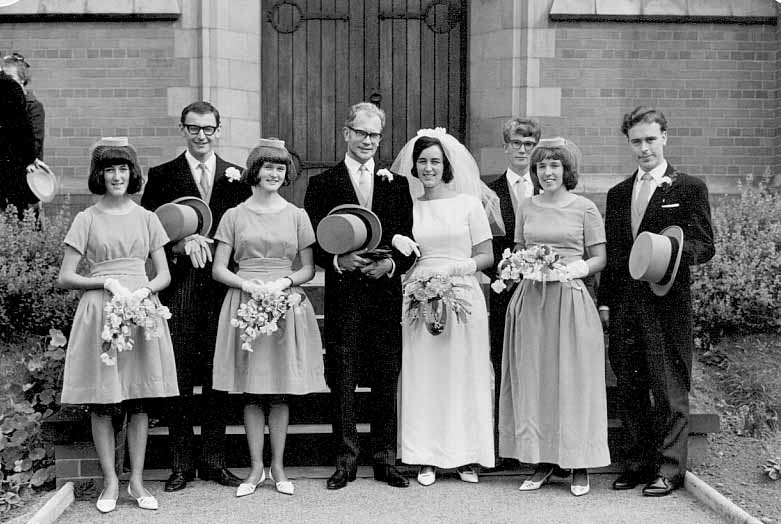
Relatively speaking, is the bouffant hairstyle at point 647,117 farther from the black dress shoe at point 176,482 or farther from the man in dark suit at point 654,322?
the black dress shoe at point 176,482

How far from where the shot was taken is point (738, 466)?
224 inches

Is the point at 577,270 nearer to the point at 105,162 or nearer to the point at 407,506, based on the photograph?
the point at 407,506

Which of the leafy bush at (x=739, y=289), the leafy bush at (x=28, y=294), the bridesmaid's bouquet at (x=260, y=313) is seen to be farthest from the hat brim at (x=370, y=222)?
the leafy bush at (x=739, y=289)

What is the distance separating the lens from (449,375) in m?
5.61

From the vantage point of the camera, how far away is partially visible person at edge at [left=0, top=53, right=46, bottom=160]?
301 inches

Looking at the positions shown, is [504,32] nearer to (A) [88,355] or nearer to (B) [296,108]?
(B) [296,108]

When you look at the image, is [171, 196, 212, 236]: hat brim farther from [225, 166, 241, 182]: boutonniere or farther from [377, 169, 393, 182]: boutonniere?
[377, 169, 393, 182]: boutonniere

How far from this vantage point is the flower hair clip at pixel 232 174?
557 cm

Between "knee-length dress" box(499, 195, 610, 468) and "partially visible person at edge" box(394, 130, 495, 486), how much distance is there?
0.24 meters

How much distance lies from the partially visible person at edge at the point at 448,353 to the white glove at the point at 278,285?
72 centimetres

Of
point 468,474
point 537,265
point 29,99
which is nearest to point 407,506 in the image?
point 468,474

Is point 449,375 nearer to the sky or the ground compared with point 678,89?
nearer to the ground

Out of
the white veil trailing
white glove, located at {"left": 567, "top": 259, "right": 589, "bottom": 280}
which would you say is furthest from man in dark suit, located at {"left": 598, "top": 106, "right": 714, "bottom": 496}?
the white veil trailing

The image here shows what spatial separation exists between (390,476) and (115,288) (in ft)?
6.18
